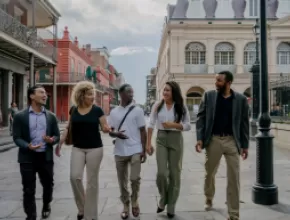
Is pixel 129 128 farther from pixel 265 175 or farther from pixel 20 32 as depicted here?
pixel 20 32

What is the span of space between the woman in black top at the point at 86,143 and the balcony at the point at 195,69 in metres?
40.3

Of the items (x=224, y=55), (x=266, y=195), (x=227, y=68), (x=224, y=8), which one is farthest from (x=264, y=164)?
(x=224, y=8)

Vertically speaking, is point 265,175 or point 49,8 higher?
point 49,8

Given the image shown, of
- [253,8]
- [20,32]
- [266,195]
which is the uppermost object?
[253,8]

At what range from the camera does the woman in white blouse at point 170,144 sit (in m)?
4.63

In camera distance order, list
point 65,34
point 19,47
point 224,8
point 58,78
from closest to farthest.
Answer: point 19,47
point 58,78
point 65,34
point 224,8

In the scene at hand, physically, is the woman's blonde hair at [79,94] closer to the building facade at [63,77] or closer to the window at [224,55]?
the building facade at [63,77]

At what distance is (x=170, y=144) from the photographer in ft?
15.2

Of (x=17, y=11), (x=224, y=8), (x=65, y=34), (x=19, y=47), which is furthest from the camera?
(x=224, y=8)

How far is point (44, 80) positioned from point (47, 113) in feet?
106

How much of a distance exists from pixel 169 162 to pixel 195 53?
40.8m

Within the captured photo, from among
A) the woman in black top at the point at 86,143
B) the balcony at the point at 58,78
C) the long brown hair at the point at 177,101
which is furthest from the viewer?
the balcony at the point at 58,78

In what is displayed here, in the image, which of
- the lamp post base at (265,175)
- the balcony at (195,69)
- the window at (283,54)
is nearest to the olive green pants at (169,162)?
the lamp post base at (265,175)

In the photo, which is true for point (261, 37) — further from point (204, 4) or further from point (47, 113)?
point (204, 4)
